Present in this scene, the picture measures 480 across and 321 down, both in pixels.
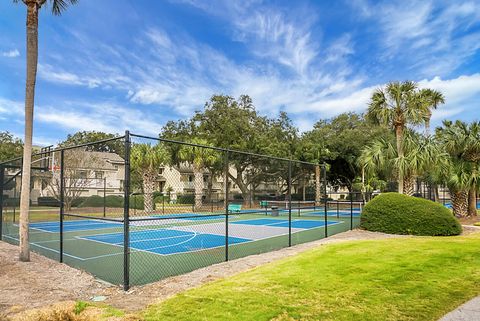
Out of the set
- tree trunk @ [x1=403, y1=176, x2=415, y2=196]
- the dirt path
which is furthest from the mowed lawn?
tree trunk @ [x1=403, y1=176, x2=415, y2=196]

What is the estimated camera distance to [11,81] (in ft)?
49.0

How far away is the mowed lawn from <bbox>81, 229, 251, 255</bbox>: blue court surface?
4.96m

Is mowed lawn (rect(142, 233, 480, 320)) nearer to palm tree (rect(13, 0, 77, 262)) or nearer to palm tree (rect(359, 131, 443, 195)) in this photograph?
palm tree (rect(13, 0, 77, 262))

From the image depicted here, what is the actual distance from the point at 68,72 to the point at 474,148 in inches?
821

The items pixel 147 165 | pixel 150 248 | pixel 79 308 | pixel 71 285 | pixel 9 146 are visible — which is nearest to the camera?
pixel 79 308

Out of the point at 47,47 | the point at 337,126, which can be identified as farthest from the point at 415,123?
the point at 337,126

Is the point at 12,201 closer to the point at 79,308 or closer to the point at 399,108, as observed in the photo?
the point at 79,308

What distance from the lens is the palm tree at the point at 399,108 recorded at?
15.9 m

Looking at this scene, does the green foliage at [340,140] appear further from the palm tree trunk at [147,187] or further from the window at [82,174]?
the palm tree trunk at [147,187]

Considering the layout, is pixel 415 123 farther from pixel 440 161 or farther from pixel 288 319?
pixel 288 319

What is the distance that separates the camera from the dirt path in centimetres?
529

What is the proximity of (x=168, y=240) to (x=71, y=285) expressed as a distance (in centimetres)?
720

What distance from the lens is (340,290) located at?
213 inches

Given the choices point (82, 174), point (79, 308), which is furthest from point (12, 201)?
point (79, 308)
